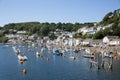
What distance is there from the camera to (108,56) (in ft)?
234

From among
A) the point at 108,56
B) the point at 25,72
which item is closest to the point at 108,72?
the point at 25,72

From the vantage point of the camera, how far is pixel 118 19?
122 metres

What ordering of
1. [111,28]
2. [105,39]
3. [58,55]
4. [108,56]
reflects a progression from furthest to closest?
[111,28] < [105,39] < [58,55] < [108,56]

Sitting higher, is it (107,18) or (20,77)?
(107,18)

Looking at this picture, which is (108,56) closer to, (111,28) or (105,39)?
(105,39)

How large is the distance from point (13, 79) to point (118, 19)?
8626 centimetres

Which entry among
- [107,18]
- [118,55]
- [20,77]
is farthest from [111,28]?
[20,77]

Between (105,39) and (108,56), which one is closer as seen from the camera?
(108,56)

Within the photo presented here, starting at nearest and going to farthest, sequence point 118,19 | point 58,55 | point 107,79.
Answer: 1. point 107,79
2. point 58,55
3. point 118,19

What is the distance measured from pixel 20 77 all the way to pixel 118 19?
8453 centimetres

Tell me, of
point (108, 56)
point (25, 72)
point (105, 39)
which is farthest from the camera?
point (105, 39)

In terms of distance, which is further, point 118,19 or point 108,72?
point 118,19

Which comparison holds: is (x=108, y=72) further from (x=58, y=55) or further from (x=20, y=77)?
(x=58, y=55)

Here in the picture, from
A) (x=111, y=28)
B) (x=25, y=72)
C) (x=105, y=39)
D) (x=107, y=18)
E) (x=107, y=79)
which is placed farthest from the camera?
(x=107, y=18)
